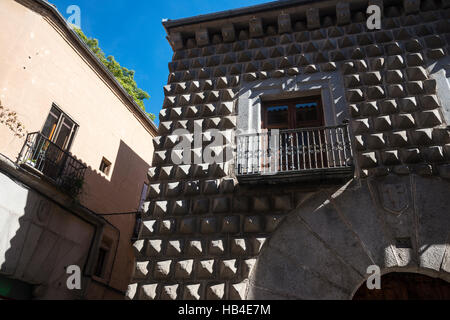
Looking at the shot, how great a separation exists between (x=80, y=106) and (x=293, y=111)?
627 cm

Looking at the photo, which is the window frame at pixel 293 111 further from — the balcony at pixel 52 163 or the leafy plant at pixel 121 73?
the leafy plant at pixel 121 73

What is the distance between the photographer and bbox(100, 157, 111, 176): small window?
1025 cm

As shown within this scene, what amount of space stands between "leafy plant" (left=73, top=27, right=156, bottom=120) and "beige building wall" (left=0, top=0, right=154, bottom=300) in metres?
3.39

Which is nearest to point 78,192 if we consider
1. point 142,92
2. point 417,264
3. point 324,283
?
point 324,283

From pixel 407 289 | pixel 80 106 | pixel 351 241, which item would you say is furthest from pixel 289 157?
pixel 80 106

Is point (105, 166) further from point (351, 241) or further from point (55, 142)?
point (351, 241)

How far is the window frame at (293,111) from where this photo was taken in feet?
19.1

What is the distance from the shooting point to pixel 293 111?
6.04 metres

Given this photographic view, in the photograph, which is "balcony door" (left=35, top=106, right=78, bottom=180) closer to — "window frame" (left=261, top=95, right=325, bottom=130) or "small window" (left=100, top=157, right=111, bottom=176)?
"small window" (left=100, top=157, right=111, bottom=176)

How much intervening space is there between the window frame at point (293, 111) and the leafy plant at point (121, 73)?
30.5 feet

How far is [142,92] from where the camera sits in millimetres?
16812

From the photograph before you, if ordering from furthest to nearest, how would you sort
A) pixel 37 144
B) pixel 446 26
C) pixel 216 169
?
pixel 37 144, pixel 446 26, pixel 216 169
